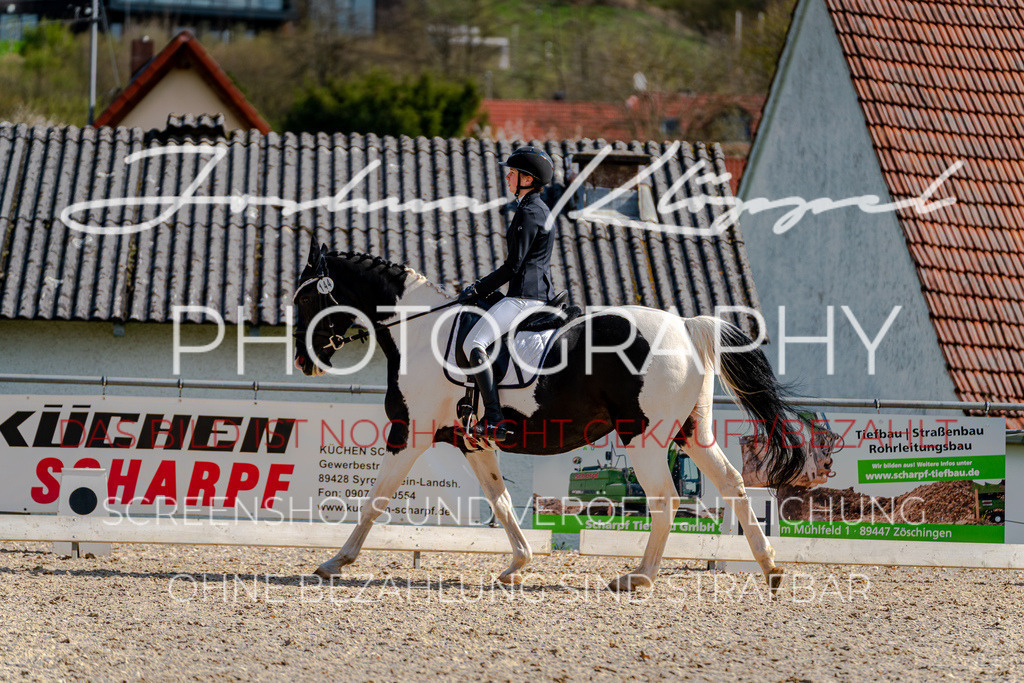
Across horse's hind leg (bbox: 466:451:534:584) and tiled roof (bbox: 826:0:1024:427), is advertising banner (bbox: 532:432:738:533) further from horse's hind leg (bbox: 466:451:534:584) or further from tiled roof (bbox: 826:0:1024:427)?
tiled roof (bbox: 826:0:1024:427)

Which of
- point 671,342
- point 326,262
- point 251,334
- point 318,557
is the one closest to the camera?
point 671,342

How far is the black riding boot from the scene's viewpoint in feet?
26.0

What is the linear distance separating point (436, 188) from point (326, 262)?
20.2 ft

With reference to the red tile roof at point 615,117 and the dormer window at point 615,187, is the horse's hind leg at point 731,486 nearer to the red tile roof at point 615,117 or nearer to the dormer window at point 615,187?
the dormer window at point 615,187

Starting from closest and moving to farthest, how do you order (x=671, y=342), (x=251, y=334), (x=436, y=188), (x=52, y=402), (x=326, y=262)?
1. (x=671, y=342)
2. (x=326, y=262)
3. (x=52, y=402)
4. (x=251, y=334)
5. (x=436, y=188)

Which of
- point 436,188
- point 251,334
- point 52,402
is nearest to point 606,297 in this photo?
point 436,188

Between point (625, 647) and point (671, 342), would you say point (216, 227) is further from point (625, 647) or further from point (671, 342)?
point (625, 647)

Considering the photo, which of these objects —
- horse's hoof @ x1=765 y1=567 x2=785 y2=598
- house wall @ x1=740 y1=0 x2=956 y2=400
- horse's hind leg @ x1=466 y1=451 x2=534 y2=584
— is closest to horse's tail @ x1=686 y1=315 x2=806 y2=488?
horse's hoof @ x1=765 y1=567 x2=785 y2=598

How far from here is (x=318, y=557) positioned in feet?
33.4

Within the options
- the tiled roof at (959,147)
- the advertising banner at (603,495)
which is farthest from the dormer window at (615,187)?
the advertising banner at (603,495)

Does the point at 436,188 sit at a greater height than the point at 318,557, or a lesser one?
greater

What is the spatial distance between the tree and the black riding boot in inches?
1138

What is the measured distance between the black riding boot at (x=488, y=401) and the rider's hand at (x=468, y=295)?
439 millimetres

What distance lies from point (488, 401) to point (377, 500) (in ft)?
3.75
